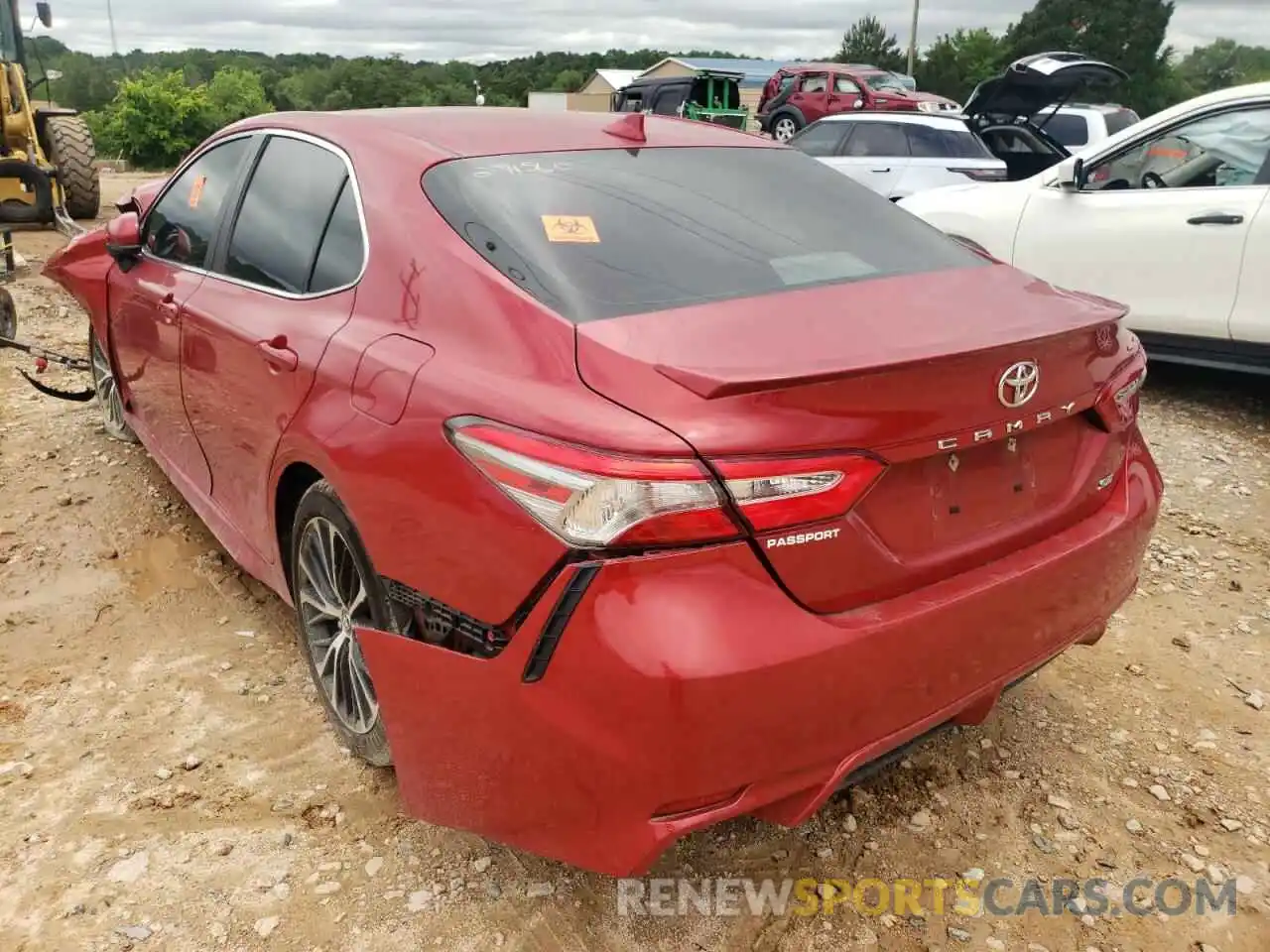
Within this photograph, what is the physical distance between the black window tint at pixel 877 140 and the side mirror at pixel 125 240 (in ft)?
29.1

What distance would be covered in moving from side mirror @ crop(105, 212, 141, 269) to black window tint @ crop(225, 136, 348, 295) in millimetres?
885

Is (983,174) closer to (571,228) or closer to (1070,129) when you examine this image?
(1070,129)

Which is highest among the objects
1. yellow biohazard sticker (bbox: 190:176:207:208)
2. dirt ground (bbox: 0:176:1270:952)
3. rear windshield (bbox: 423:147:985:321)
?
rear windshield (bbox: 423:147:985:321)

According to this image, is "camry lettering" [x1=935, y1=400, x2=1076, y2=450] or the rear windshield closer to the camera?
"camry lettering" [x1=935, y1=400, x2=1076, y2=450]

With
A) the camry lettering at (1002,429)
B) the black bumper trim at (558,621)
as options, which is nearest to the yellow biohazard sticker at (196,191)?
the black bumper trim at (558,621)

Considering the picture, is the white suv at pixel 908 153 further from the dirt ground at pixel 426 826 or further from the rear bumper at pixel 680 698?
the rear bumper at pixel 680 698

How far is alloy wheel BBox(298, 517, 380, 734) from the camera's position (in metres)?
2.50

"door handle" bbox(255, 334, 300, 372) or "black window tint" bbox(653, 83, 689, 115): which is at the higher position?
"door handle" bbox(255, 334, 300, 372)

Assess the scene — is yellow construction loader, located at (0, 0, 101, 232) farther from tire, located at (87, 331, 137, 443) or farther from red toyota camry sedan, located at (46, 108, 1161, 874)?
red toyota camry sedan, located at (46, 108, 1161, 874)

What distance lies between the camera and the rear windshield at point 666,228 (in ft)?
7.07

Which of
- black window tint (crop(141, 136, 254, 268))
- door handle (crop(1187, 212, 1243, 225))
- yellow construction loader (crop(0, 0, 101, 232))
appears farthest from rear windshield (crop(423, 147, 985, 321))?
yellow construction loader (crop(0, 0, 101, 232))

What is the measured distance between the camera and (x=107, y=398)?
4969mm

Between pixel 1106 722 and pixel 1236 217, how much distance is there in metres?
3.36

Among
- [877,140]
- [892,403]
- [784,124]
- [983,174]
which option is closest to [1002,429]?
[892,403]
